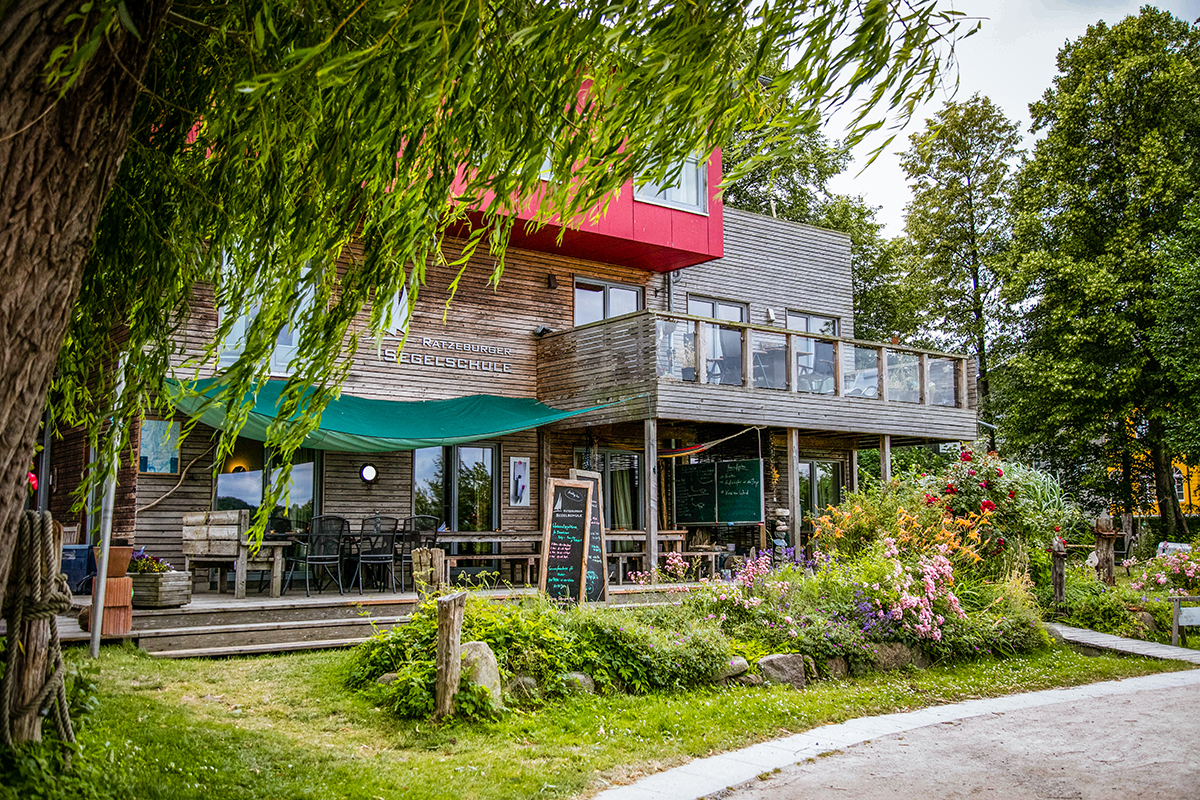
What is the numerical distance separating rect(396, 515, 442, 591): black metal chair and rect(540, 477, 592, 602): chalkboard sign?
2.29m

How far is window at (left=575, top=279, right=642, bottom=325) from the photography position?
1541 cm

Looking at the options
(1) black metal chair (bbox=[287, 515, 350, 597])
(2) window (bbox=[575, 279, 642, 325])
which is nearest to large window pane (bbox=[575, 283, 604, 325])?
(2) window (bbox=[575, 279, 642, 325])

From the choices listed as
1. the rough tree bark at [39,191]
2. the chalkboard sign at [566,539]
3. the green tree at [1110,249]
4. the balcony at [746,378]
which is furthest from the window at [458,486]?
the green tree at [1110,249]

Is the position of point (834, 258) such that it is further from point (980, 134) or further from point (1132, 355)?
point (980, 134)

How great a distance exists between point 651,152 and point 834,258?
16.2m

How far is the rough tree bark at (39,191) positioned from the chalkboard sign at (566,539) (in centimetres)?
683

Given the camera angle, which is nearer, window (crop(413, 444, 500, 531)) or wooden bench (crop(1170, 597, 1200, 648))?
wooden bench (crop(1170, 597, 1200, 648))

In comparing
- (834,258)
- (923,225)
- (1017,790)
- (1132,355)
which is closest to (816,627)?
(1017,790)

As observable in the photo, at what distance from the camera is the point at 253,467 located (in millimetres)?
12102

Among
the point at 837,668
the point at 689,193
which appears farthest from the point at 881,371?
the point at 837,668

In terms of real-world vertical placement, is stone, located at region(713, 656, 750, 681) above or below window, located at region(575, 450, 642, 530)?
below

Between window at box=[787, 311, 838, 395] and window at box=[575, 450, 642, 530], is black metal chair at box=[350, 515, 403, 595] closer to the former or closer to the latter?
window at box=[575, 450, 642, 530]

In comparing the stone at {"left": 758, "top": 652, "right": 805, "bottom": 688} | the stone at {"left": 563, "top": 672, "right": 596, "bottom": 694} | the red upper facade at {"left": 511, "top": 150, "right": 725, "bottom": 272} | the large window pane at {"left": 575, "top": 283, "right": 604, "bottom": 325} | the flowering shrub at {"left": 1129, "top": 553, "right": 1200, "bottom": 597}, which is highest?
the red upper facade at {"left": 511, "top": 150, "right": 725, "bottom": 272}

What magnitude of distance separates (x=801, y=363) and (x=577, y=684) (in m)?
8.80
